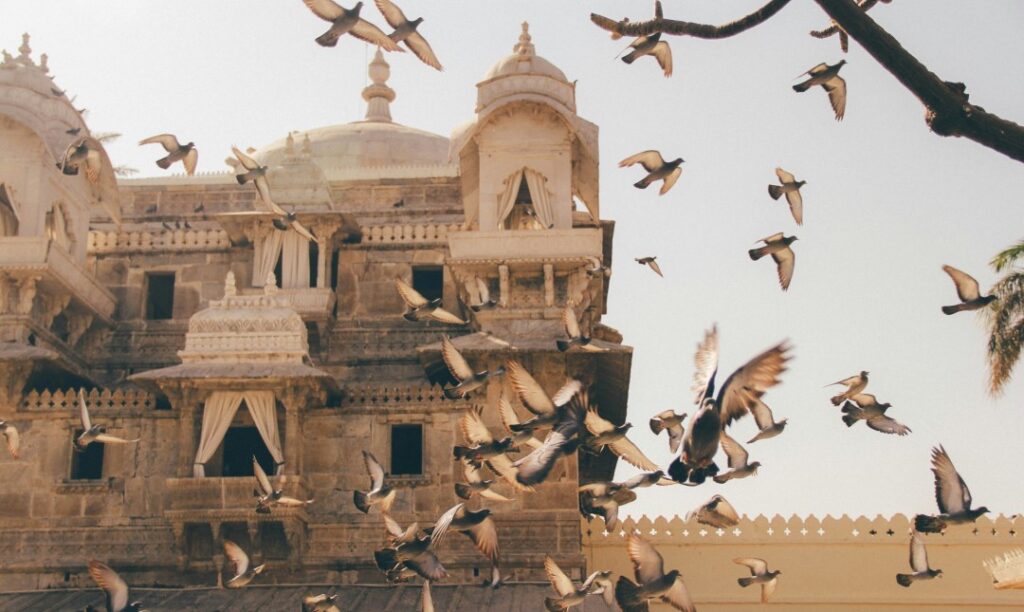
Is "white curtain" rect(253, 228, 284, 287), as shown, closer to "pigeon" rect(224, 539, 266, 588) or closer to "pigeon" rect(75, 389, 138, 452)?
"pigeon" rect(75, 389, 138, 452)

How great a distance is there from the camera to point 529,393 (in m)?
15.9

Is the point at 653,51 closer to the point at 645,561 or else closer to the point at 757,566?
the point at 645,561

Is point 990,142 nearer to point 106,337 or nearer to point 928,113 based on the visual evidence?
point 928,113

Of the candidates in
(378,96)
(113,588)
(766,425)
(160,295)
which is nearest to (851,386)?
(766,425)

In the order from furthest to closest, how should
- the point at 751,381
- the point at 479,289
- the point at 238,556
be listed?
1. the point at 479,289
2. the point at 238,556
3. the point at 751,381

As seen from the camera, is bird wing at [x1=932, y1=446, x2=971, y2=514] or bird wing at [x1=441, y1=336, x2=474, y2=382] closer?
bird wing at [x1=932, y1=446, x2=971, y2=514]

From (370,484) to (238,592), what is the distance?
237 centimetres

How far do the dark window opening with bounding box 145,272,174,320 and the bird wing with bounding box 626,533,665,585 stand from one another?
1094 cm

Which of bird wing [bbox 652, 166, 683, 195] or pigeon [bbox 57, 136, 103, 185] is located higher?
pigeon [bbox 57, 136, 103, 185]

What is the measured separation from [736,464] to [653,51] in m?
5.21

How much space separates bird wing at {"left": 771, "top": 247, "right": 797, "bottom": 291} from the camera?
16859 mm

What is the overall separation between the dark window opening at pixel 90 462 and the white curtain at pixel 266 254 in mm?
4162

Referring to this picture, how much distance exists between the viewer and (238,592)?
20.3 m

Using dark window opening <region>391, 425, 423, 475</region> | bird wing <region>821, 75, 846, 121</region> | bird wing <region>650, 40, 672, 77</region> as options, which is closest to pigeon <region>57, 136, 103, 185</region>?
dark window opening <region>391, 425, 423, 475</region>
